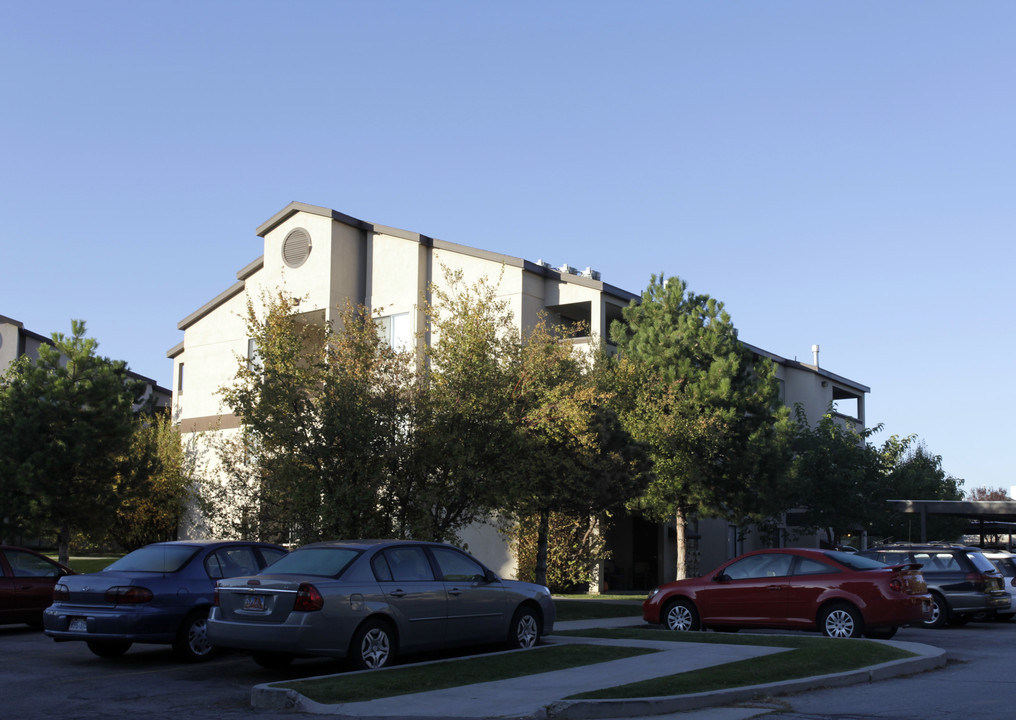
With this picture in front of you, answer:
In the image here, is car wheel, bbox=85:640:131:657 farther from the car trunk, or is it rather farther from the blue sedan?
the car trunk

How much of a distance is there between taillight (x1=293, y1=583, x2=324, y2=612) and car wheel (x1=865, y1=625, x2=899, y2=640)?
8.63 meters

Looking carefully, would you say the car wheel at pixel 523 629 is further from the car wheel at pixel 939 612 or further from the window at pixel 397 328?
the window at pixel 397 328

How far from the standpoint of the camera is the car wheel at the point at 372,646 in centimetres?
1138

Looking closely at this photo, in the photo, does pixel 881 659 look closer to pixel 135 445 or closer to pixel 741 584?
pixel 741 584

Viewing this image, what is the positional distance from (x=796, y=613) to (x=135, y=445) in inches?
880

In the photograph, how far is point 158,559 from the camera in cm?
1347

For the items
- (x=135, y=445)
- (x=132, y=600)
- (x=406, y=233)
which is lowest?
(x=132, y=600)

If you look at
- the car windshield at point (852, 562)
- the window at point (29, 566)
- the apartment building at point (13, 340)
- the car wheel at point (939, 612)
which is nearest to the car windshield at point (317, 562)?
the window at point (29, 566)

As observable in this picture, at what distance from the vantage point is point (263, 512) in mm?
19391

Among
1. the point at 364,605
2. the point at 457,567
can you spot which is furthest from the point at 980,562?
the point at 364,605

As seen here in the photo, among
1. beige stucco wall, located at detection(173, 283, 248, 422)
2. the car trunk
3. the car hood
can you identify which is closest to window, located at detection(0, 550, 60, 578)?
the car trunk

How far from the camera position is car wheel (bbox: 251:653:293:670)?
12.0 meters

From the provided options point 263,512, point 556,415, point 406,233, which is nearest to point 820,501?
point 406,233

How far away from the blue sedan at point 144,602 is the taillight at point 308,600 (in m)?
2.50
